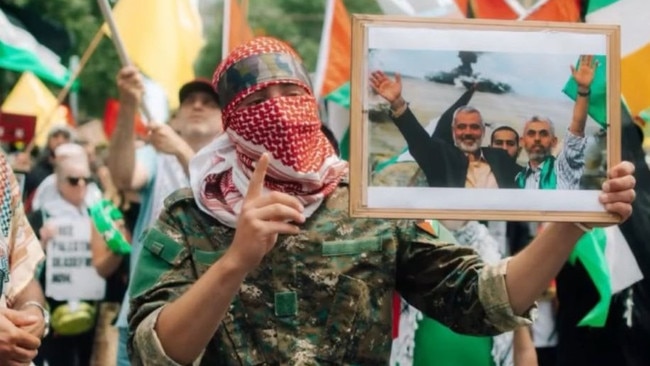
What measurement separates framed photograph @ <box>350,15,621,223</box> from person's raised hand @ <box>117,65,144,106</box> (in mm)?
3297

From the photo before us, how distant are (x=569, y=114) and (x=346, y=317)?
697 millimetres

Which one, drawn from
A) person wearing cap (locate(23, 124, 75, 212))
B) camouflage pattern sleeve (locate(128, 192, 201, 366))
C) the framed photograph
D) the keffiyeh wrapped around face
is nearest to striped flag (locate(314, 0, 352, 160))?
person wearing cap (locate(23, 124, 75, 212))

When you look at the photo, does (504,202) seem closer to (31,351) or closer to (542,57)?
(542,57)

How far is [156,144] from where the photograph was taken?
6.09 meters

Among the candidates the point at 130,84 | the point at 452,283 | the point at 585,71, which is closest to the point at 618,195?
the point at 585,71

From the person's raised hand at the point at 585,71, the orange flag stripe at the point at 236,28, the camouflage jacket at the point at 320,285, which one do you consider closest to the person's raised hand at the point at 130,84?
the orange flag stripe at the point at 236,28

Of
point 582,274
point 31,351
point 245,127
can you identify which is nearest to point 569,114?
point 245,127

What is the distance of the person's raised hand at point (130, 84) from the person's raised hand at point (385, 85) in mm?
3287

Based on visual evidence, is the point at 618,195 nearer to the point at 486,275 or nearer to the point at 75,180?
the point at 486,275

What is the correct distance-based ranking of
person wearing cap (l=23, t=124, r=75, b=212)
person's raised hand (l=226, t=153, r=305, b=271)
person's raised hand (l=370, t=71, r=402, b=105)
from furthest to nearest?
person wearing cap (l=23, t=124, r=75, b=212)
person's raised hand (l=370, t=71, r=402, b=105)
person's raised hand (l=226, t=153, r=305, b=271)

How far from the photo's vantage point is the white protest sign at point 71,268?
7.58m

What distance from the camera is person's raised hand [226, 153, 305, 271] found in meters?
2.91

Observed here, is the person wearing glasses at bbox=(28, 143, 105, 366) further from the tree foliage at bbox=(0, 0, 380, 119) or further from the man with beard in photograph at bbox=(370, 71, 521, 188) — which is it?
the tree foliage at bbox=(0, 0, 380, 119)

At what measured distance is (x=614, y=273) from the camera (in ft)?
21.8
